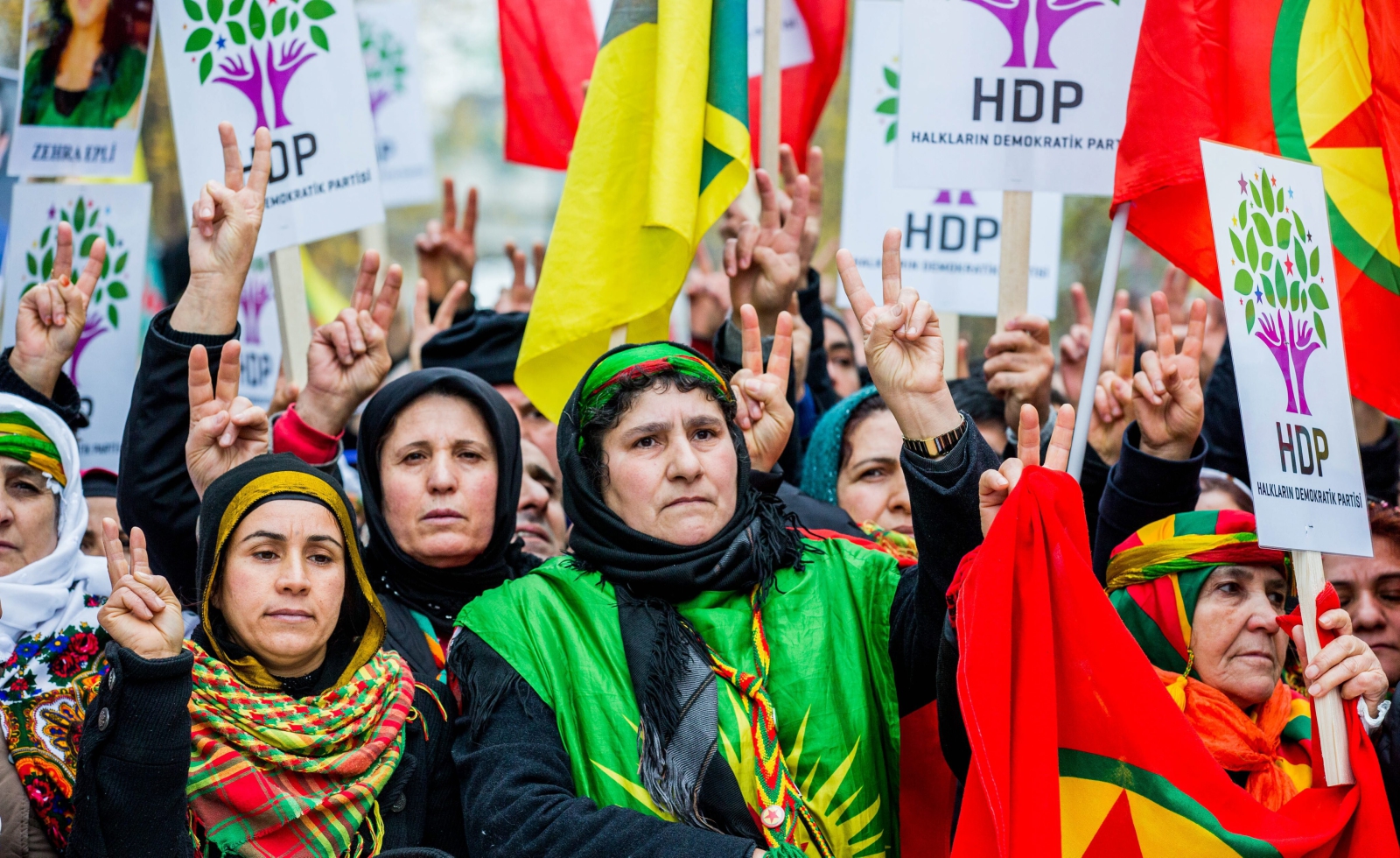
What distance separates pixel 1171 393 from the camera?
359cm

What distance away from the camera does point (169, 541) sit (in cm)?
370

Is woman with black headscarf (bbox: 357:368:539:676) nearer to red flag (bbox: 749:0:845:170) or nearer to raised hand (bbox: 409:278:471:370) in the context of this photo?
raised hand (bbox: 409:278:471:370)

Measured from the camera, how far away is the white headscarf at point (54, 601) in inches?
130

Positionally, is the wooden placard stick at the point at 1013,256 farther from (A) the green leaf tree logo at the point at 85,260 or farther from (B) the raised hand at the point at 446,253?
(A) the green leaf tree logo at the point at 85,260

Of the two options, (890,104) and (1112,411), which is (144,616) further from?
(890,104)

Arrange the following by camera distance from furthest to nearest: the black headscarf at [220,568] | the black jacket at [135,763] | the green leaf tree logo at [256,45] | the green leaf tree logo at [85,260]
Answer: the green leaf tree logo at [85,260]
the green leaf tree logo at [256,45]
the black headscarf at [220,568]
the black jacket at [135,763]

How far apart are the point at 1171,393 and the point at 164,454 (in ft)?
8.30

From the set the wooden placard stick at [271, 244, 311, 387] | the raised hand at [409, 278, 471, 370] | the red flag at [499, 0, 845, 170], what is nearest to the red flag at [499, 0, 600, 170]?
the red flag at [499, 0, 845, 170]

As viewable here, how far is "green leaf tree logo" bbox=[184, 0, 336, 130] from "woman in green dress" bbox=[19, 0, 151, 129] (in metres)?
0.57

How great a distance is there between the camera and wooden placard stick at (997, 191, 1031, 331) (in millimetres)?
4188

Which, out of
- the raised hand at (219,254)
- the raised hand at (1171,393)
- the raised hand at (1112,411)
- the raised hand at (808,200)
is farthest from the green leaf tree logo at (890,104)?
the raised hand at (219,254)

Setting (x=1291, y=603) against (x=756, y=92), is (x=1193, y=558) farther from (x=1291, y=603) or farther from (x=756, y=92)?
(x=756, y=92)

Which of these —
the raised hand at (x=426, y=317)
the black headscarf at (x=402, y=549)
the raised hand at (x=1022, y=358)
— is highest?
the raised hand at (x=426, y=317)

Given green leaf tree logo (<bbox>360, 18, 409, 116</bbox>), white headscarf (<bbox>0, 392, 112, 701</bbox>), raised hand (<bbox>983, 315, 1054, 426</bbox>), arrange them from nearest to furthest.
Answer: white headscarf (<bbox>0, 392, 112, 701</bbox>) → raised hand (<bbox>983, 315, 1054, 426</bbox>) → green leaf tree logo (<bbox>360, 18, 409, 116</bbox>)
